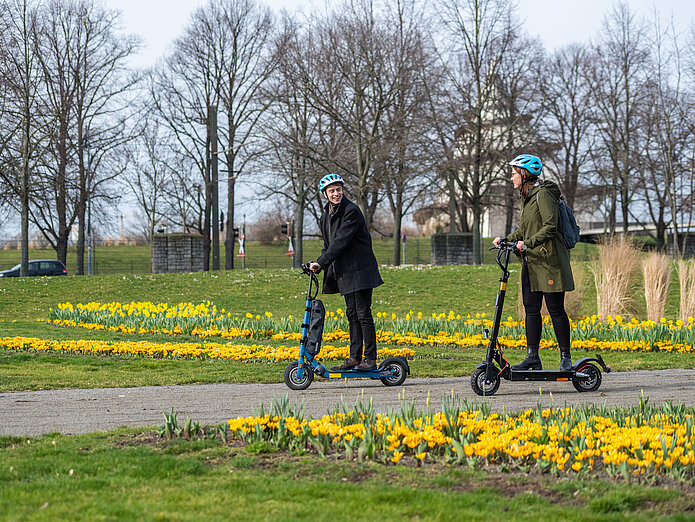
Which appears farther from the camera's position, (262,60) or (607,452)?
(262,60)

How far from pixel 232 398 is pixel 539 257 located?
111 inches

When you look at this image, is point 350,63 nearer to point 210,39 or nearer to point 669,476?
point 210,39

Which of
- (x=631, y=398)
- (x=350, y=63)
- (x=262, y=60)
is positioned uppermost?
(x=262, y=60)

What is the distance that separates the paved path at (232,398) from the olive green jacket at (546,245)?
947mm

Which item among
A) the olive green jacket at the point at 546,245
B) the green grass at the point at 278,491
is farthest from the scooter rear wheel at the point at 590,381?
the green grass at the point at 278,491

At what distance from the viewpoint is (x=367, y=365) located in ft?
23.1

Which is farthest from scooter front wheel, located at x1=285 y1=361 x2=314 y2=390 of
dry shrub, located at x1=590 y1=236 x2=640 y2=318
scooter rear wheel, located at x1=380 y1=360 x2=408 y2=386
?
dry shrub, located at x1=590 y1=236 x2=640 y2=318

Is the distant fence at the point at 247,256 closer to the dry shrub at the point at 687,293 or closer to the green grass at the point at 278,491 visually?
the dry shrub at the point at 687,293

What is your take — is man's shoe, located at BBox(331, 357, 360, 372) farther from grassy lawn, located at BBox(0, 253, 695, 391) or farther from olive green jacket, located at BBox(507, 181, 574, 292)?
olive green jacket, located at BBox(507, 181, 574, 292)

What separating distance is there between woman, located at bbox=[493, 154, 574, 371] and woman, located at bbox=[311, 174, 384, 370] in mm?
1219

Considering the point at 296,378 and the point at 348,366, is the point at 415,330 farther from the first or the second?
the point at 296,378

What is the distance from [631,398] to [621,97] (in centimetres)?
3727

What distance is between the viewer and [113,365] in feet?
29.0

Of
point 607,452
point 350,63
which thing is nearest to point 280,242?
point 350,63
